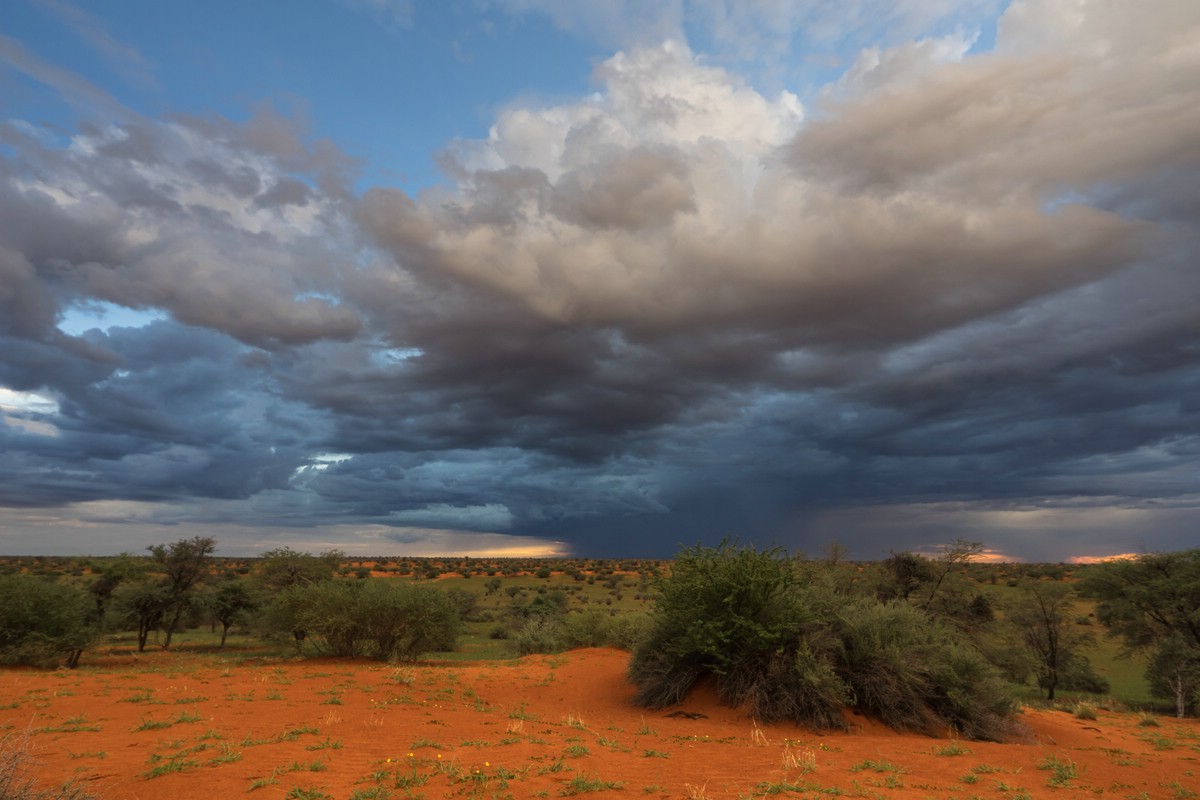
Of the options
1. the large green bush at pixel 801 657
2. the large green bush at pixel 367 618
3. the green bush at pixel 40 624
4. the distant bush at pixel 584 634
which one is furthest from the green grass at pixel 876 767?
the green bush at pixel 40 624

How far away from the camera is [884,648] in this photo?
59.3ft

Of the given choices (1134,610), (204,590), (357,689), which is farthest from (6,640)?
(1134,610)

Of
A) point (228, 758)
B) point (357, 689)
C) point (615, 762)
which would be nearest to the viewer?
point (228, 758)

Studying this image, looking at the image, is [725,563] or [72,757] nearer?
[72,757]

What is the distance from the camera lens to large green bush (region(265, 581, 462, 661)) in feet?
85.2

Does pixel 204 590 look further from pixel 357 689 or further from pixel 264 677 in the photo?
pixel 357 689

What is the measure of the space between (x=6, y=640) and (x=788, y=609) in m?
28.8

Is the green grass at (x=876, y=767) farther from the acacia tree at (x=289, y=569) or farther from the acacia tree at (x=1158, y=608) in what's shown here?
the acacia tree at (x=289, y=569)

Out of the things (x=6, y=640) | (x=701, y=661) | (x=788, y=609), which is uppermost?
(x=788, y=609)

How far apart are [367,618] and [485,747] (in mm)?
15511

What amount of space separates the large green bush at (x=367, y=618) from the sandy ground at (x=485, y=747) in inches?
176

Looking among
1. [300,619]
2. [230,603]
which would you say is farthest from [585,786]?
[230,603]

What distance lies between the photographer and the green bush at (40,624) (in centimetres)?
2536

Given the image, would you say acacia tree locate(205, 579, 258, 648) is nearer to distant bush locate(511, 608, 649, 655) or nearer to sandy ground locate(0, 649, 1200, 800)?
sandy ground locate(0, 649, 1200, 800)
